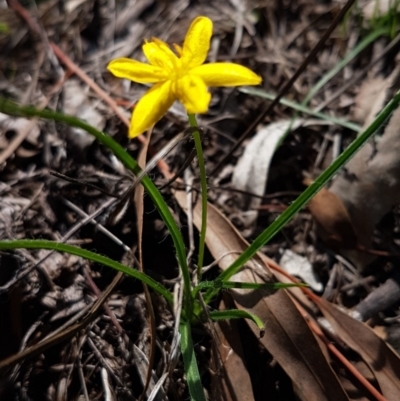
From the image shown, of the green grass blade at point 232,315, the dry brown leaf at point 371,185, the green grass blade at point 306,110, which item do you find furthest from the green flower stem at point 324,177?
the green grass blade at point 306,110

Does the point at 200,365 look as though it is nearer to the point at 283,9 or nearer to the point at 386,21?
the point at 386,21

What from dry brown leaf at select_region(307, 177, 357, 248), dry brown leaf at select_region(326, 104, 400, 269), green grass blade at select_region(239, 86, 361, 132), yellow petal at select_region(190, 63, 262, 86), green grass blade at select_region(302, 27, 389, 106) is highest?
green grass blade at select_region(302, 27, 389, 106)

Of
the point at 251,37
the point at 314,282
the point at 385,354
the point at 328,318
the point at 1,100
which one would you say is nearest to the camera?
the point at 1,100

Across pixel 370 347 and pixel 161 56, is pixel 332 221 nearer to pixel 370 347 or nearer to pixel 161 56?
pixel 370 347

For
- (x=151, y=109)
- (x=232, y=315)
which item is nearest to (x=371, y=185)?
(x=232, y=315)

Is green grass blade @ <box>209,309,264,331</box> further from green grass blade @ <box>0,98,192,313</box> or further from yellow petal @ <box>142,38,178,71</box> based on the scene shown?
yellow petal @ <box>142,38,178,71</box>

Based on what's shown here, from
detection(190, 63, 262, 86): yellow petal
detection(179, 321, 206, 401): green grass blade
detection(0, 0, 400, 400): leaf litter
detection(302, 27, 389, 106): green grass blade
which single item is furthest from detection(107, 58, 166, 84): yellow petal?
detection(302, 27, 389, 106): green grass blade

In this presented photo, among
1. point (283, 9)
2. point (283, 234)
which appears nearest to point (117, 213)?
point (283, 234)

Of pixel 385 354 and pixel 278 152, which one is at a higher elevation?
pixel 278 152
